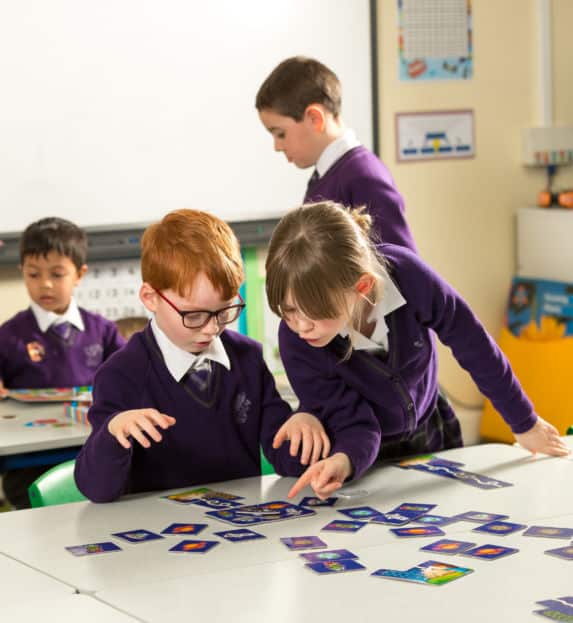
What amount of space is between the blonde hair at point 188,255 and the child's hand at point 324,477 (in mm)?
367

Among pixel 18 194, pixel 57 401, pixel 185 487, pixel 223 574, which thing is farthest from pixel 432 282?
pixel 18 194

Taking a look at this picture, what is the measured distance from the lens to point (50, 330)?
3.57 m

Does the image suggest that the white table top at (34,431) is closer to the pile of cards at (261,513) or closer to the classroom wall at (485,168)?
the pile of cards at (261,513)

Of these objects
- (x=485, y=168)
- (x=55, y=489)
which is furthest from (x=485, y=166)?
(x=55, y=489)

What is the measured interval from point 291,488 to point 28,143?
7.56 ft

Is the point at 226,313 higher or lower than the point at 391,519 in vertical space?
higher

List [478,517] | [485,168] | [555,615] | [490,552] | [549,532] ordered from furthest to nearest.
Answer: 1. [485,168]
2. [478,517]
3. [549,532]
4. [490,552]
5. [555,615]

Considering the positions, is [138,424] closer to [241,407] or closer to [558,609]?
[241,407]

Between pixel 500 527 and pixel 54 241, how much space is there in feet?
6.89

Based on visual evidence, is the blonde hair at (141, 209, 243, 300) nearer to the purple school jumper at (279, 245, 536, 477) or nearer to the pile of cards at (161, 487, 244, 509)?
the purple school jumper at (279, 245, 536, 477)

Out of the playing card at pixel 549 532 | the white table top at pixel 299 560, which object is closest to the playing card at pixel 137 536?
the white table top at pixel 299 560

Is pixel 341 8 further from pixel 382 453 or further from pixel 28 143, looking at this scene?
pixel 382 453

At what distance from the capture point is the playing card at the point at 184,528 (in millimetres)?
1898

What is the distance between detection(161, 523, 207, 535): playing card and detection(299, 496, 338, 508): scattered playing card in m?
0.21
